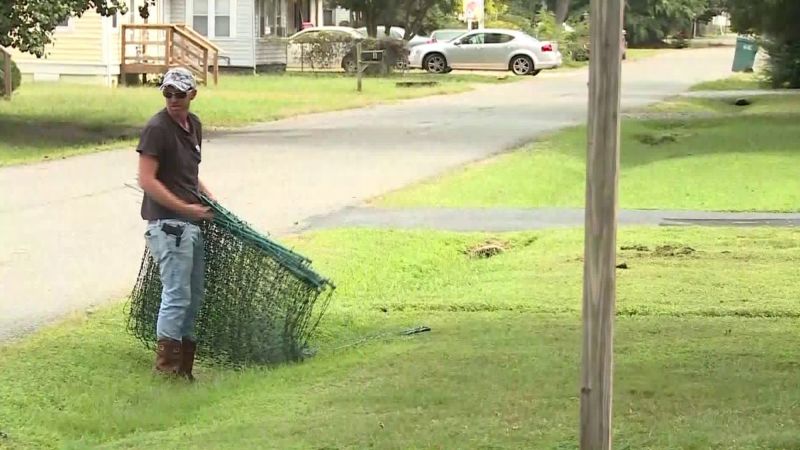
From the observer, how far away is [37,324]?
8.01 meters

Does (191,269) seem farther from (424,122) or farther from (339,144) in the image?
(424,122)

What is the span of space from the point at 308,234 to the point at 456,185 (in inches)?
144

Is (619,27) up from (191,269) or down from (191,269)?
up

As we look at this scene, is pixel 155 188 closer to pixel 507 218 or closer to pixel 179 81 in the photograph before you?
pixel 179 81

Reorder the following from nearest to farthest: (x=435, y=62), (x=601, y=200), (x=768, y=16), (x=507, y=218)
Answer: (x=601, y=200) < (x=507, y=218) < (x=768, y=16) < (x=435, y=62)

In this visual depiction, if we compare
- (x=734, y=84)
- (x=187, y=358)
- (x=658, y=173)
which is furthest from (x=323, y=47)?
(x=187, y=358)

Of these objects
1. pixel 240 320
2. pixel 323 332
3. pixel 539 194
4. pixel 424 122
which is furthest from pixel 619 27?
pixel 424 122

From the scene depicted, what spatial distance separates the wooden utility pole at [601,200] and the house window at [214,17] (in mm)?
38112

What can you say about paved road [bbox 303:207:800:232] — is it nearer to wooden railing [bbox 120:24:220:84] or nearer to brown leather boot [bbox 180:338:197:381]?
brown leather boot [bbox 180:338:197:381]

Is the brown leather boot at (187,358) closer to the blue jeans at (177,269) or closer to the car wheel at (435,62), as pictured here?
the blue jeans at (177,269)

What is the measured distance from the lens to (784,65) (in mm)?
35500

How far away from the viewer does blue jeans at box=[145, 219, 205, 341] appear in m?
6.87

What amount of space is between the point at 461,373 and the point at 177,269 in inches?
64.3

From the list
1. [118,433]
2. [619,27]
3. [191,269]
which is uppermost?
[619,27]
